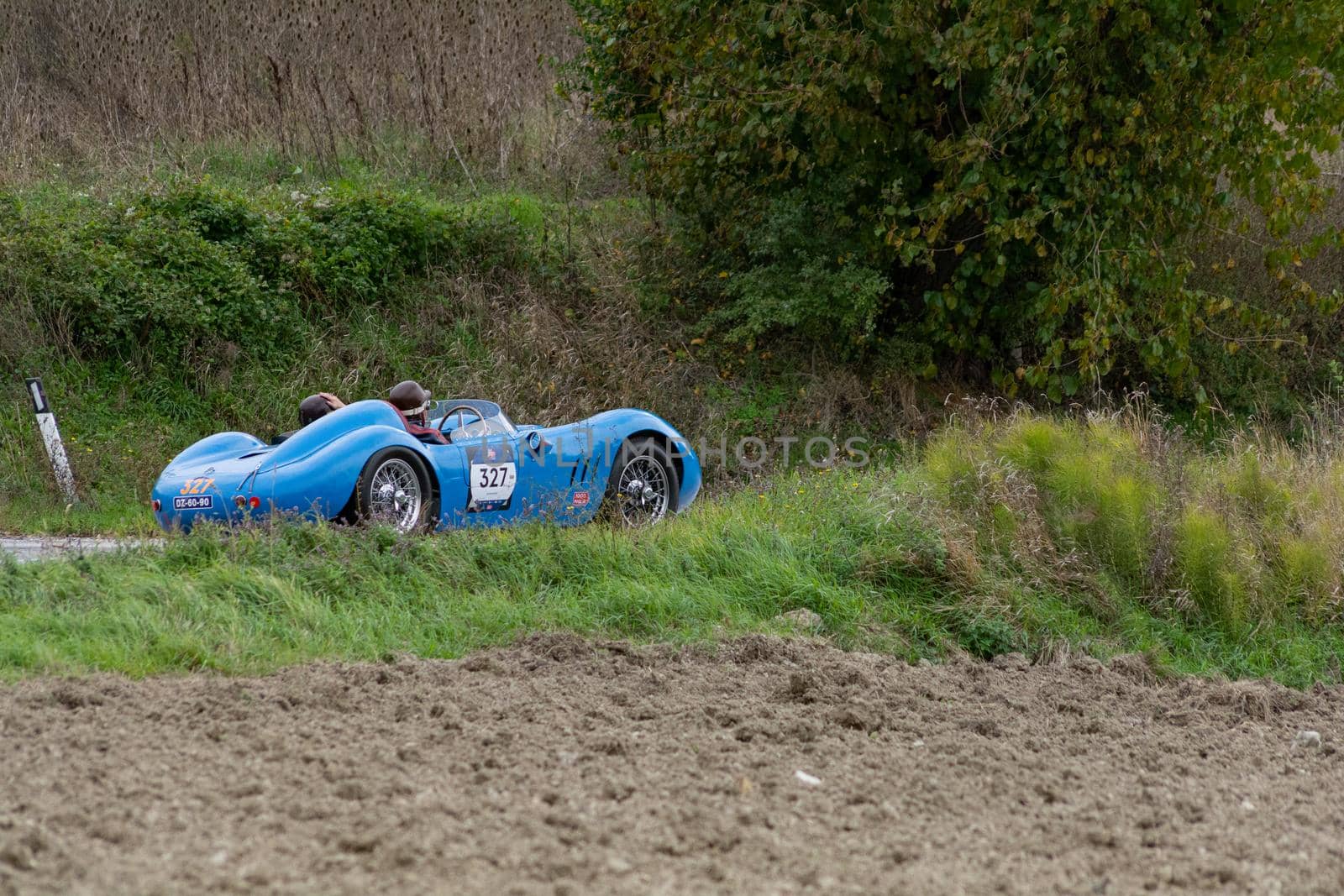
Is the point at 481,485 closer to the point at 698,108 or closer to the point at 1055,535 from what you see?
the point at 1055,535

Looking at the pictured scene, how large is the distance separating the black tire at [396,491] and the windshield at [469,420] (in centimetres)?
67

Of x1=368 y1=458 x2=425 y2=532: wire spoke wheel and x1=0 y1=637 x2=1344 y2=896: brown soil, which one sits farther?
x1=368 y1=458 x2=425 y2=532: wire spoke wheel

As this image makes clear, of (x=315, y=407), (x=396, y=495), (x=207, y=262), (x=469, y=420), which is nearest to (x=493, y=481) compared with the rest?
(x=469, y=420)

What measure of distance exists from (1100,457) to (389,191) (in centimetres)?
1025

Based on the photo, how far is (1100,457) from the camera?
8.66 metres

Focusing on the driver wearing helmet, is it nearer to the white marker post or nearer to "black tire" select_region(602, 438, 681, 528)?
"black tire" select_region(602, 438, 681, 528)

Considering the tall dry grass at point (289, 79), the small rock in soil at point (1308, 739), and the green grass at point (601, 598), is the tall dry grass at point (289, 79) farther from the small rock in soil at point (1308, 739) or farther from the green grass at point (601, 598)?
the small rock in soil at point (1308, 739)

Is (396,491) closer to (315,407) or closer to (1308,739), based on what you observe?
(315,407)

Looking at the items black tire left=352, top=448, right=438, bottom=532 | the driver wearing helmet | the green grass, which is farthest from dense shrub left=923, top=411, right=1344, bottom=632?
the driver wearing helmet

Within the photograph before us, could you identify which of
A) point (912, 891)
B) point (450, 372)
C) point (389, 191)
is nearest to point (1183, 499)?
point (912, 891)

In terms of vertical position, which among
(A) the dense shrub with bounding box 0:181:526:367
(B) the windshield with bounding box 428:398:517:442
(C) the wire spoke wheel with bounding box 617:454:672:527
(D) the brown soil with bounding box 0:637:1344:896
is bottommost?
(D) the brown soil with bounding box 0:637:1344:896

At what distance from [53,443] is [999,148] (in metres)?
9.31

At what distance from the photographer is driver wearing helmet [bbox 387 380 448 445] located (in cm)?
962

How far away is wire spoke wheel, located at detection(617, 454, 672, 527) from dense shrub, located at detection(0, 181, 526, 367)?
5.68 metres
